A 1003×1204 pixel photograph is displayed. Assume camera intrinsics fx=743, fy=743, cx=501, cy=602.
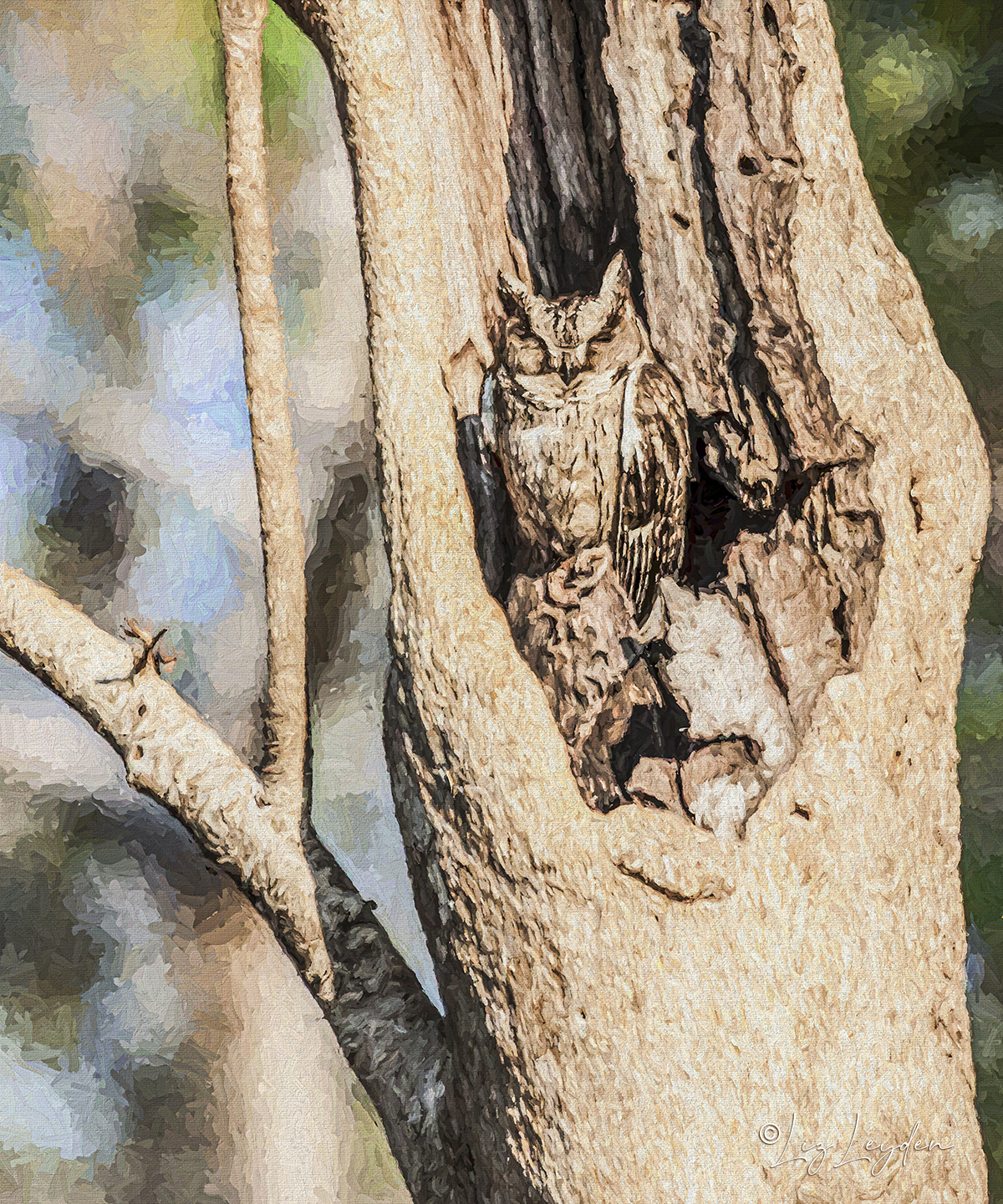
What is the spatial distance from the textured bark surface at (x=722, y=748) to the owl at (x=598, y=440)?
41 mm

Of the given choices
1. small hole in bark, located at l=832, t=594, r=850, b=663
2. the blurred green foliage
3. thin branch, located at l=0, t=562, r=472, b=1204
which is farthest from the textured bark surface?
the blurred green foliage

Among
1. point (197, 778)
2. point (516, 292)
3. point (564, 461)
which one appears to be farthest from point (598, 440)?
point (197, 778)

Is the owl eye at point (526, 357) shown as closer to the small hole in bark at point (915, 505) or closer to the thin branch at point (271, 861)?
the small hole in bark at point (915, 505)

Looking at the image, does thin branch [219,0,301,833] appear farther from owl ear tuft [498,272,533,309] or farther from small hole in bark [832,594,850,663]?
small hole in bark [832,594,850,663]

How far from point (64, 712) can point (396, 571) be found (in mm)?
968

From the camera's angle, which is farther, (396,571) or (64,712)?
(64,712)

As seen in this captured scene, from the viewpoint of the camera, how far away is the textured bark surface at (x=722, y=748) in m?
0.58

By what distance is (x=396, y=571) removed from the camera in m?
0.70

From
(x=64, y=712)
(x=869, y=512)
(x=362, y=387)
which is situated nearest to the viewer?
(x=869, y=512)

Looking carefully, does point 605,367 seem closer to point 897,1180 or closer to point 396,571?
point 396,571

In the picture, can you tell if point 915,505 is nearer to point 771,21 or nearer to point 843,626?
point 843,626

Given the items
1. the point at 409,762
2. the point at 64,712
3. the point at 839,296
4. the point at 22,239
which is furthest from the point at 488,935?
the point at 22,239

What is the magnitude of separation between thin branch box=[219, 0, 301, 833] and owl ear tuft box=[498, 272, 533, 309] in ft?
1.03

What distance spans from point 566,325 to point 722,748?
0.47 meters
